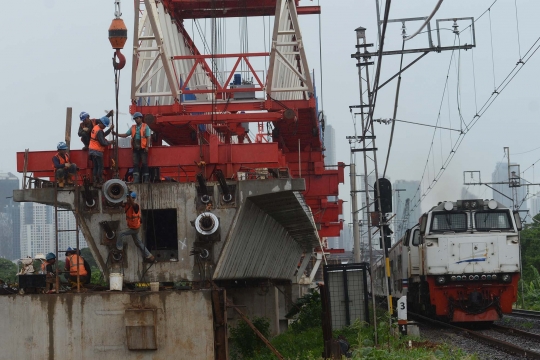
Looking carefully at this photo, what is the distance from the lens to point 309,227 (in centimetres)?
2530

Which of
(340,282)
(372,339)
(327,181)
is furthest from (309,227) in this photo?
(372,339)

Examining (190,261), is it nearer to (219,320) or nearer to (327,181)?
(219,320)

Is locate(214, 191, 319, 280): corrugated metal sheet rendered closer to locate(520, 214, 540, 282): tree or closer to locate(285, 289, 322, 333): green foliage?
locate(285, 289, 322, 333): green foliage

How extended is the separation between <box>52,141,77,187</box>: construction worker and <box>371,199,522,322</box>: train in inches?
338

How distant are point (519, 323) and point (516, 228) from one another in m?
3.43

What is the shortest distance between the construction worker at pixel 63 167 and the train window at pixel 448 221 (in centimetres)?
1020

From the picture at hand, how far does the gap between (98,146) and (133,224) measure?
199 centimetres

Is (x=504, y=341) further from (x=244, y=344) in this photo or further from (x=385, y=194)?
(x=244, y=344)

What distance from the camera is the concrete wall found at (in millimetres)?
14656

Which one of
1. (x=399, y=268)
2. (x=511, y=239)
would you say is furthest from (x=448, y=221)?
(x=399, y=268)

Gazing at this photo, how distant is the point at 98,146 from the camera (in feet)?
58.5

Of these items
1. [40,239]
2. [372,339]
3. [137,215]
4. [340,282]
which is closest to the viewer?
[137,215]

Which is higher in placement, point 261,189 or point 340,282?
point 261,189

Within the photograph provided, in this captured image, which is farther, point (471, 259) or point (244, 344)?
point (471, 259)
